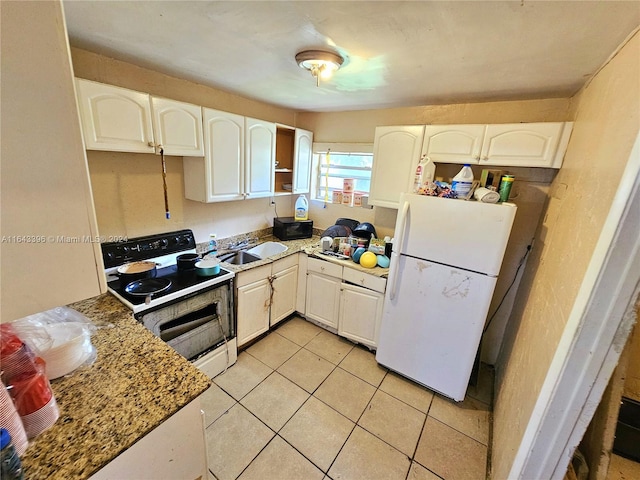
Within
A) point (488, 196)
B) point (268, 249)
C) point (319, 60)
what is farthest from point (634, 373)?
point (268, 249)

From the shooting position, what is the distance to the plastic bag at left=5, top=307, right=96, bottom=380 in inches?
35.3

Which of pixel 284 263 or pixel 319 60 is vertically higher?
pixel 319 60

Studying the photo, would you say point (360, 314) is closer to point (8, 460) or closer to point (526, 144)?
point (526, 144)

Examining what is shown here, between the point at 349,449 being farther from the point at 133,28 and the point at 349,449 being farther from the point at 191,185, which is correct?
the point at 133,28

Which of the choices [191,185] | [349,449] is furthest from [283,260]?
[349,449]

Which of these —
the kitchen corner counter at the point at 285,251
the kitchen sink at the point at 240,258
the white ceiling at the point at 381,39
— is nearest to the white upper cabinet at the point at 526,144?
the white ceiling at the point at 381,39

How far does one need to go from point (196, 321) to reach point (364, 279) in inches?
52.7

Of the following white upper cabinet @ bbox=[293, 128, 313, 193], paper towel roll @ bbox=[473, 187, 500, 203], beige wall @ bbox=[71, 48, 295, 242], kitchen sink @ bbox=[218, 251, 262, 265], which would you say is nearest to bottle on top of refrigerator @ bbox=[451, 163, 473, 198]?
paper towel roll @ bbox=[473, 187, 500, 203]

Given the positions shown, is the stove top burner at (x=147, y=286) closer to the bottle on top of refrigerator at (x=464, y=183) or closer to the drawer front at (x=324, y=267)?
the drawer front at (x=324, y=267)

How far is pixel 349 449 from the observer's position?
157 centimetres

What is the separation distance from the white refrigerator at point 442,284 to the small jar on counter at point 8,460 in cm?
186

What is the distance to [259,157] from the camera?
94.7 inches

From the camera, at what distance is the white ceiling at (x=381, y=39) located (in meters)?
A: 0.94

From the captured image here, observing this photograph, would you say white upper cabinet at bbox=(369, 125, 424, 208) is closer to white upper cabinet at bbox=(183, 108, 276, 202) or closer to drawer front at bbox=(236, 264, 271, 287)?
white upper cabinet at bbox=(183, 108, 276, 202)
